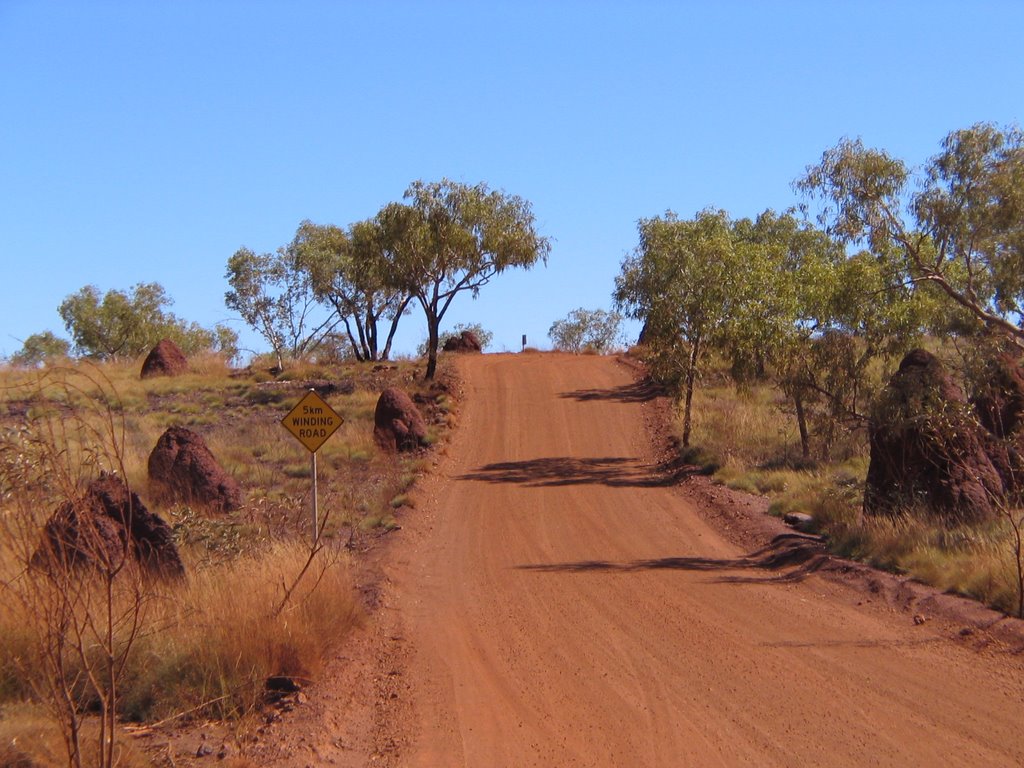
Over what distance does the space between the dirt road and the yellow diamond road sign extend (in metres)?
2.35

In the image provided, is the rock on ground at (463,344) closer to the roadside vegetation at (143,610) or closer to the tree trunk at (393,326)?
the tree trunk at (393,326)

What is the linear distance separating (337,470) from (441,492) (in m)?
3.51

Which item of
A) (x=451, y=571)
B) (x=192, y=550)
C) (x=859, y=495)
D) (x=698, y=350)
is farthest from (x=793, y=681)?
(x=698, y=350)

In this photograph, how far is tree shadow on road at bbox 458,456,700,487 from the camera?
24125 mm

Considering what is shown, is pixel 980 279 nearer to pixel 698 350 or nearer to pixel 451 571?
pixel 698 350

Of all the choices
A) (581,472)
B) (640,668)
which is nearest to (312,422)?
(640,668)

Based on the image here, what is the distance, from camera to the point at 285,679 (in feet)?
28.5

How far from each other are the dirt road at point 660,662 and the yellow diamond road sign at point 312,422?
92.5 inches

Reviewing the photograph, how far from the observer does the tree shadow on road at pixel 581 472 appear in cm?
2412

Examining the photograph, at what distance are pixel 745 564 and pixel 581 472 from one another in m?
10.4

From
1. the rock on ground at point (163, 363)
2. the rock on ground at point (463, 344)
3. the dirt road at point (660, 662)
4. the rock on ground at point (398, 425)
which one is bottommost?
the dirt road at point (660, 662)

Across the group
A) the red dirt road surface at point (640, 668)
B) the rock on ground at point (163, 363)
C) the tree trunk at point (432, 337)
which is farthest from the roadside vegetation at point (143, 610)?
the rock on ground at point (163, 363)

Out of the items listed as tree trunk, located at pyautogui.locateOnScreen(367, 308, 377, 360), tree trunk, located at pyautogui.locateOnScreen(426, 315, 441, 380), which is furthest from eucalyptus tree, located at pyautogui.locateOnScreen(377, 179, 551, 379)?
tree trunk, located at pyautogui.locateOnScreen(367, 308, 377, 360)

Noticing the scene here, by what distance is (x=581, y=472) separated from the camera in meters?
25.5
